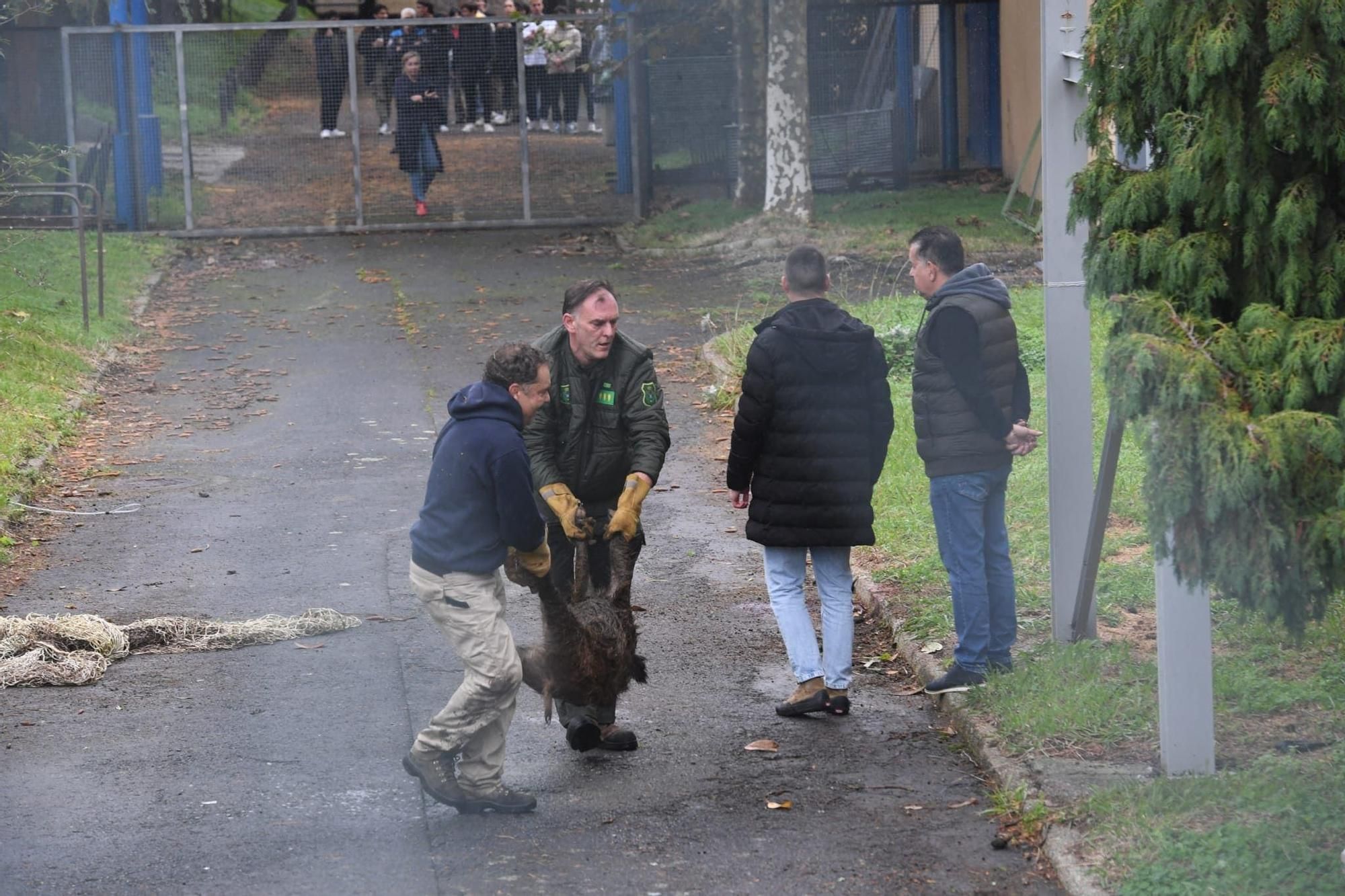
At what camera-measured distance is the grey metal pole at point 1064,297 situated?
21.6 feet

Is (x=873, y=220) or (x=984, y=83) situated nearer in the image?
(x=873, y=220)

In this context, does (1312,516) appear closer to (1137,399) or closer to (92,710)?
(1137,399)

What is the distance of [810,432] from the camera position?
6.34m

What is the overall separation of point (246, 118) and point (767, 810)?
66.3ft

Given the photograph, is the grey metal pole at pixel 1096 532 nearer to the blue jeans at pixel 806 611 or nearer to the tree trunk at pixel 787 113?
the blue jeans at pixel 806 611

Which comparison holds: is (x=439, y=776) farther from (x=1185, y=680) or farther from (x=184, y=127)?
(x=184, y=127)

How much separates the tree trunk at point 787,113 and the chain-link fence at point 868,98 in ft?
7.27

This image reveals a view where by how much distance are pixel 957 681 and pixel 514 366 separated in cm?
241

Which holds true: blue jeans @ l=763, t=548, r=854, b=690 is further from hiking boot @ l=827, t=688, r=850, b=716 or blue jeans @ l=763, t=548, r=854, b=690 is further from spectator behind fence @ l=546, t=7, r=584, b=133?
spectator behind fence @ l=546, t=7, r=584, b=133

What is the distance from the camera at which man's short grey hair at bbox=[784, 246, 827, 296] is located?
6.34 meters

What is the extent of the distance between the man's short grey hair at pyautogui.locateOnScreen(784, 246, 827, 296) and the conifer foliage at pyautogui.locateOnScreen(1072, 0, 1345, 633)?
5.65ft

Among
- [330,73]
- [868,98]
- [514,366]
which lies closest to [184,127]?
Answer: [330,73]

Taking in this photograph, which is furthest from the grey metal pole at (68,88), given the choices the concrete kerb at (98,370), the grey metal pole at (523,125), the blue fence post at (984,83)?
the blue fence post at (984,83)

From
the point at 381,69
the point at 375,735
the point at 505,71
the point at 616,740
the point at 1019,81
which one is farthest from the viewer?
the point at 381,69
